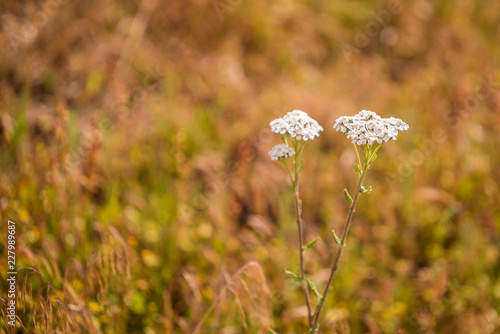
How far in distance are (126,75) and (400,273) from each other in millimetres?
2996

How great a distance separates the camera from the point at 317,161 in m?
3.39

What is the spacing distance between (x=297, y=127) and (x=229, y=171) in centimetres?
168

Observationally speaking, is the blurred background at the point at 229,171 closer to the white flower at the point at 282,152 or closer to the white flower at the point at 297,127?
the white flower at the point at 282,152

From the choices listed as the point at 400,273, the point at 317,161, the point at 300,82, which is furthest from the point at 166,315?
the point at 300,82

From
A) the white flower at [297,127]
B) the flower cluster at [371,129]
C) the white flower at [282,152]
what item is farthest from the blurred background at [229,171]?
the flower cluster at [371,129]

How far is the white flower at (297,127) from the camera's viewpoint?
144 cm

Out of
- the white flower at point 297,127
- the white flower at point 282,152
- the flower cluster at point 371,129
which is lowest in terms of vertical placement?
the white flower at point 282,152

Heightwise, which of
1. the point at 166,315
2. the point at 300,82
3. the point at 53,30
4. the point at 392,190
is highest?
the point at 300,82

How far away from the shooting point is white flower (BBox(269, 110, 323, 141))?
4.73ft

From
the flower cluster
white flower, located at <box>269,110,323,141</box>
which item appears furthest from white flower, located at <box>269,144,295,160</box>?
the flower cluster

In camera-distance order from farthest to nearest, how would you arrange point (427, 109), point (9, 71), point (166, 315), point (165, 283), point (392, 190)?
point (427, 109)
point (9, 71)
point (392, 190)
point (165, 283)
point (166, 315)

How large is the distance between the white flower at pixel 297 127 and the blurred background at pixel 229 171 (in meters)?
0.57

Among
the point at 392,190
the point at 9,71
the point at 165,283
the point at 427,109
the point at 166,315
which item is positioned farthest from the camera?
the point at 427,109

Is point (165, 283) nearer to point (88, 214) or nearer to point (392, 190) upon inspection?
point (88, 214)
